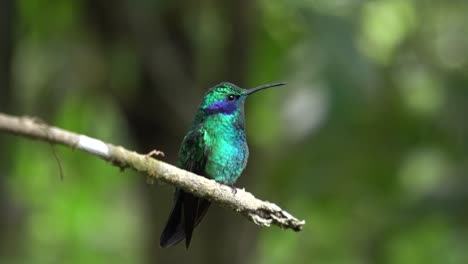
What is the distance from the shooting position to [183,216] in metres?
1.78

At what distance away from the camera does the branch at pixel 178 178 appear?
1202 millimetres

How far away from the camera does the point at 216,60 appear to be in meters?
5.23

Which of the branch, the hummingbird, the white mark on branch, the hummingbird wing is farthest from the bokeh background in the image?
the white mark on branch

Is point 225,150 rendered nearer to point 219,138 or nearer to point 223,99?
point 219,138

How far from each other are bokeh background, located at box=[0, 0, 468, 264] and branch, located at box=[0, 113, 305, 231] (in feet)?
10.1

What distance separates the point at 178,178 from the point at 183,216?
0.43 m

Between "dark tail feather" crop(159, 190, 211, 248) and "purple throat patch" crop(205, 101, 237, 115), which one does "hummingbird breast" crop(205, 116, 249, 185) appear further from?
"dark tail feather" crop(159, 190, 211, 248)

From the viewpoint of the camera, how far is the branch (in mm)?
1202

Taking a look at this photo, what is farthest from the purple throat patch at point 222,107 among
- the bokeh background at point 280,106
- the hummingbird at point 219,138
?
the bokeh background at point 280,106

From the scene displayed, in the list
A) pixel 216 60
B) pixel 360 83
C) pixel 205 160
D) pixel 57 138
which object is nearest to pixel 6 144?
pixel 216 60

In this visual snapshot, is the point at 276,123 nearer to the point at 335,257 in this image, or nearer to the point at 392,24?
the point at 392,24

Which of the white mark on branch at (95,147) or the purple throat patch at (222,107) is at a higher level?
the purple throat patch at (222,107)

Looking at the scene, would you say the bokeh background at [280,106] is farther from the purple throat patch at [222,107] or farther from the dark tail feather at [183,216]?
the dark tail feather at [183,216]

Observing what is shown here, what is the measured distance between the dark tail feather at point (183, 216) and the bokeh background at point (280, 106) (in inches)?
109
